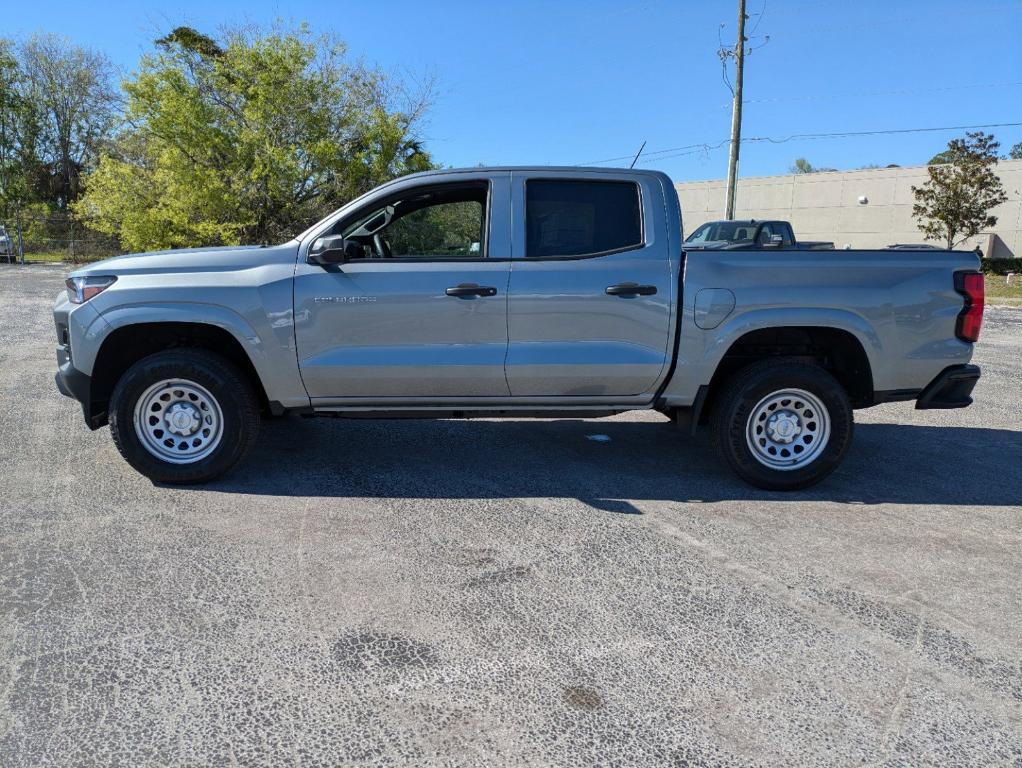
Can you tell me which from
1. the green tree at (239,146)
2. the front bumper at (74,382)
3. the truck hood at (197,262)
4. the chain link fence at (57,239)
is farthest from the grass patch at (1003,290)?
the chain link fence at (57,239)

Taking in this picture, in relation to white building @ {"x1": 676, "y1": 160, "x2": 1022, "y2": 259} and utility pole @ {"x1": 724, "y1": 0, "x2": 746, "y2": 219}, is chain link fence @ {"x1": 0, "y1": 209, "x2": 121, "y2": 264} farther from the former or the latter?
white building @ {"x1": 676, "y1": 160, "x2": 1022, "y2": 259}

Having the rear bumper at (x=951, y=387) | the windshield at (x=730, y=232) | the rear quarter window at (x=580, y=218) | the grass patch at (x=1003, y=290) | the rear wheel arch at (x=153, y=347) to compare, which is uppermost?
the windshield at (x=730, y=232)

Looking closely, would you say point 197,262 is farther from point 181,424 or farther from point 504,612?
point 504,612

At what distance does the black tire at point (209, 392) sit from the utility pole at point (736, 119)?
23.5m

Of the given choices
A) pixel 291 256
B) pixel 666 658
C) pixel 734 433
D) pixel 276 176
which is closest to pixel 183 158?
pixel 276 176

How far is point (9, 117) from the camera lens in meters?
43.0

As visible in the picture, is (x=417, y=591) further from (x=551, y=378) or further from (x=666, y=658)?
(x=551, y=378)

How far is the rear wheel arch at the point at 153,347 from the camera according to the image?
5008mm

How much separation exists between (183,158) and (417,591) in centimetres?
2027

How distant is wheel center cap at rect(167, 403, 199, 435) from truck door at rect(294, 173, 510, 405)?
76 cm

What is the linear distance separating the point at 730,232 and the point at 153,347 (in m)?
14.3

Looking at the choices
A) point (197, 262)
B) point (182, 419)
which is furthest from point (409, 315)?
point (182, 419)

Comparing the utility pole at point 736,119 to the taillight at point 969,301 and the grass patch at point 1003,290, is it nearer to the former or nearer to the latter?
the grass patch at point 1003,290

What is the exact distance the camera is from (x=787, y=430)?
512cm
